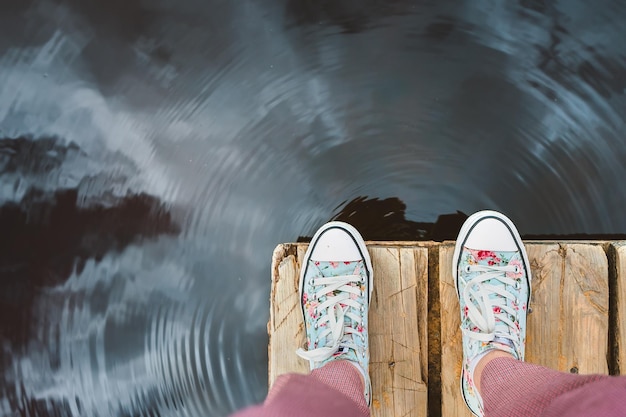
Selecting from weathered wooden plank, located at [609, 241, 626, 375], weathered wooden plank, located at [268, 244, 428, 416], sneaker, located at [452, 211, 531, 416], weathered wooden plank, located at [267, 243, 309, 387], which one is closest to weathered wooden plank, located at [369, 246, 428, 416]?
weathered wooden plank, located at [268, 244, 428, 416]

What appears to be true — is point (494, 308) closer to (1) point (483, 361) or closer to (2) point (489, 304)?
(2) point (489, 304)

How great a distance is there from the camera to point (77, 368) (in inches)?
65.1

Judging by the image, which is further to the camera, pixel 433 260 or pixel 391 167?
pixel 391 167

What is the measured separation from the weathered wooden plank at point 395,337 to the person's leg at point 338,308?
0.04 metres

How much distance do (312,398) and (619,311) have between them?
2.70 ft

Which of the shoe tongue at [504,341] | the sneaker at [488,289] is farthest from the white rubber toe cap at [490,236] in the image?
the shoe tongue at [504,341]

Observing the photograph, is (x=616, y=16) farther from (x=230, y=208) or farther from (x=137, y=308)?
(x=137, y=308)

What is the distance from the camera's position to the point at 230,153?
5.05 feet

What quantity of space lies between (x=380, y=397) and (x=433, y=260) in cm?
39

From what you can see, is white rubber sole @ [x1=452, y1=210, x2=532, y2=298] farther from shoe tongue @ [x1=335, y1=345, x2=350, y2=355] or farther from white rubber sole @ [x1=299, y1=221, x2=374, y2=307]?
shoe tongue @ [x1=335, y1=345, x2=350, y2=355]

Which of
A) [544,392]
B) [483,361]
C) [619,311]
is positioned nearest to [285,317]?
[483,361]

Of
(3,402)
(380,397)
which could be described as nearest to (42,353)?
(3,402)

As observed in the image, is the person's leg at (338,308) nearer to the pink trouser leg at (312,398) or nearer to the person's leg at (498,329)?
the pink trouser leg at (312,398)

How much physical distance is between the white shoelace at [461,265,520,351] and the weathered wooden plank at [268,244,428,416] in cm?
12
